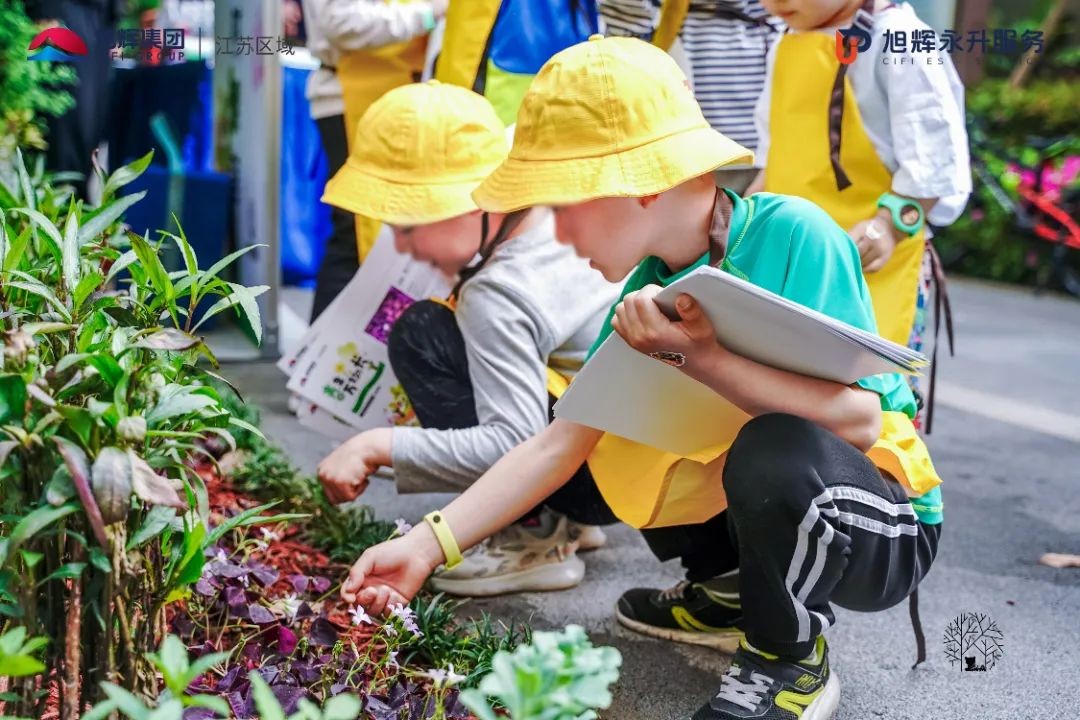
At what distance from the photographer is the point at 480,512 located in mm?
1729

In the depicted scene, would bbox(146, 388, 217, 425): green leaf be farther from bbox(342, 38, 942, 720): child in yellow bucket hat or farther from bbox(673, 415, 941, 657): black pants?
bbox(673, 415, 941, 657): black pants

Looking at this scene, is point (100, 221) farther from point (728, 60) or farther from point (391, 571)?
point (728, 60)

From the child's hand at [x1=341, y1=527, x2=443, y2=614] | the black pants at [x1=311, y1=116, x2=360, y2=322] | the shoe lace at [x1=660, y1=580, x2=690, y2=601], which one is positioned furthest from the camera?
the black pants at [x1=311, y1=116, x2=360, y2=322]

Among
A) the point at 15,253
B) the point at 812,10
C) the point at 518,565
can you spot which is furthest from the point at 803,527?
the point at 812,10

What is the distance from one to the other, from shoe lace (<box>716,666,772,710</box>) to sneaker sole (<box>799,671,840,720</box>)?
74 mm

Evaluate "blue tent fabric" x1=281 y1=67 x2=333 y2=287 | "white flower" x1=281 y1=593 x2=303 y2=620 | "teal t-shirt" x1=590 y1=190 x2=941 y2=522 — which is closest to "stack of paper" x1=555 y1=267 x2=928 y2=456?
"teal t-shirt" x1=590 y1=190 x2=941 y2=522

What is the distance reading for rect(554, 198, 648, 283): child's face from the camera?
1605 millimetres

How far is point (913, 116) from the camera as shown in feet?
6.99

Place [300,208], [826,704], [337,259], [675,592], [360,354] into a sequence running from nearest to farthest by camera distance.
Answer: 1. [826,704]
2. [675,592]
3. [360,354]
4. [337,259]
5. [300,208]

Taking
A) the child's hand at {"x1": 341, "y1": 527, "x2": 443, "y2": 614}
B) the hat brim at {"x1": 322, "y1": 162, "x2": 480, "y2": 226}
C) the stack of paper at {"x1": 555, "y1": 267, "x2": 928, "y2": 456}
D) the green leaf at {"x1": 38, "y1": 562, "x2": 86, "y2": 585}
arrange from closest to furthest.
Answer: the green leaf at {"x1": 38, "y1": 562, "x2": 86, "y2": 585}
the stack of paper at {"x1": 555, "y1": 267, "x2": 928, "y2": 456}
the child's hand at {"x1": 341, "y1": 527, "x2": 443, "y2": 614}
the hat brim at {"x1": 322, "y1": 162, "x2": 480, "y2": 226}

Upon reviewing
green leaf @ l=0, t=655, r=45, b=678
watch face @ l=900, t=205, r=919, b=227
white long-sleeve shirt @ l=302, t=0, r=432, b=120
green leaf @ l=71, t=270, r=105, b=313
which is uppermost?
white long-sleeve shirt @ l=302, t=0, r=432, b=120

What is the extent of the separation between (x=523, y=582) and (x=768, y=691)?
68cm

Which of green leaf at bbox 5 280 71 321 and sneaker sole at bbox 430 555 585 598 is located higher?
green leaf at bbox 5 280 71 321

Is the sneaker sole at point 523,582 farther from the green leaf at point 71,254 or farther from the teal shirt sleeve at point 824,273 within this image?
the green leaf at point 71,254
